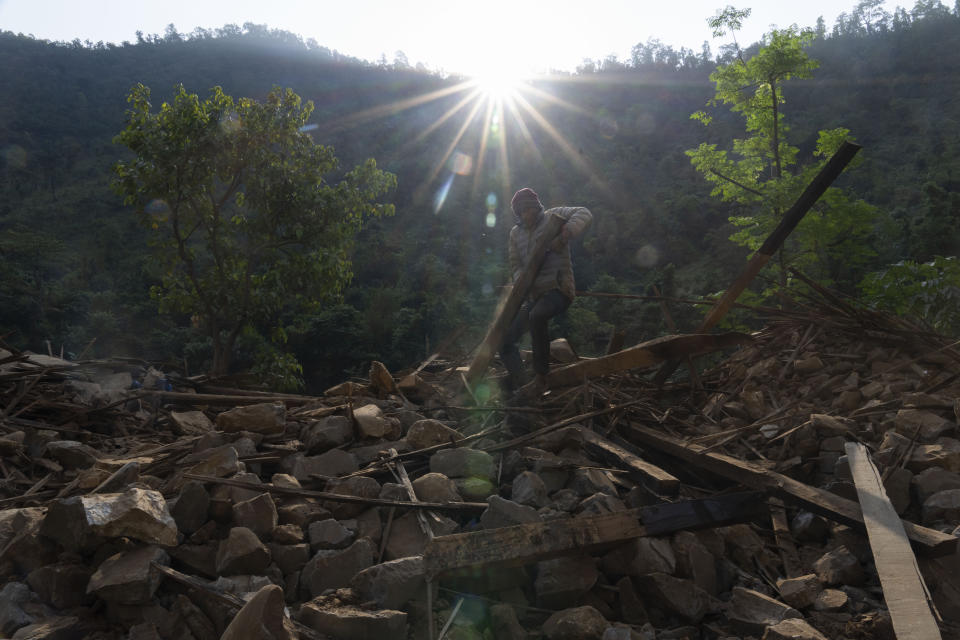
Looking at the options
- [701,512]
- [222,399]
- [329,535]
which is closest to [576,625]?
[701,512]

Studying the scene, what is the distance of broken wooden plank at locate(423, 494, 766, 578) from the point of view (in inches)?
88.3

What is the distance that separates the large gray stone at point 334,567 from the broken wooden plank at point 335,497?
0.34 meters

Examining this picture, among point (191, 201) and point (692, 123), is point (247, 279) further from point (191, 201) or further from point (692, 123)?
point (692, 123)

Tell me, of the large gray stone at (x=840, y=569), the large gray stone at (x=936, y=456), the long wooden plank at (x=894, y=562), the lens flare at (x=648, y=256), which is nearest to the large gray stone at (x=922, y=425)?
the large gray stone at (x=936, y=456)

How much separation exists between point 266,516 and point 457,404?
2524 mm

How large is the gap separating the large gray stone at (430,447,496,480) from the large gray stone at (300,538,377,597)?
88 cm

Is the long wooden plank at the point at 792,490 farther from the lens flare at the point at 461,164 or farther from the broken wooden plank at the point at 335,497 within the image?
the lens flare at the point at 461,164

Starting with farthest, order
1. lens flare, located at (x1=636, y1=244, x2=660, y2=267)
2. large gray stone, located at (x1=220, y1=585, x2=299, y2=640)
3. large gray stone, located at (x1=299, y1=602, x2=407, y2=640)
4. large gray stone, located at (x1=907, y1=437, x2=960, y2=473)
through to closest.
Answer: lens flare, located at (x1=636, y1=244, x2=660, y2=267), large gray stone, located at (x1=907, y1=437, x2=960, y2=473), large gray stone, located at (x1=299, y1=602, x2=407, y2=640), large gray stone, located at (x1=220, y1=585, x2=299, y2=640)

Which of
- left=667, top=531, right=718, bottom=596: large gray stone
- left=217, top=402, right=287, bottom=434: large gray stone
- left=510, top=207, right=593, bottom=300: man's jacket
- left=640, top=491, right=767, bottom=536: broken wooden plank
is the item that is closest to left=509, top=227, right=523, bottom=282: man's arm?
left=510, top=207, right=593, bottom=300: man's jacket

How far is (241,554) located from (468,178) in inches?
2129

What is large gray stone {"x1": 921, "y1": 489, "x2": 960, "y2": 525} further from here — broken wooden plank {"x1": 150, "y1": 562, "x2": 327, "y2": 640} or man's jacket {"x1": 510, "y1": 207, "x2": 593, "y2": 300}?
broken wooden plank {"x1": 150, "y1": 562, "x2": 327, "y2": 640}

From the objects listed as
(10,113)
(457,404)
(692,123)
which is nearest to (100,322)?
(457,404)

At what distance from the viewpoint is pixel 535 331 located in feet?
14.8

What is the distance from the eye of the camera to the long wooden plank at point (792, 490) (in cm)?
227
